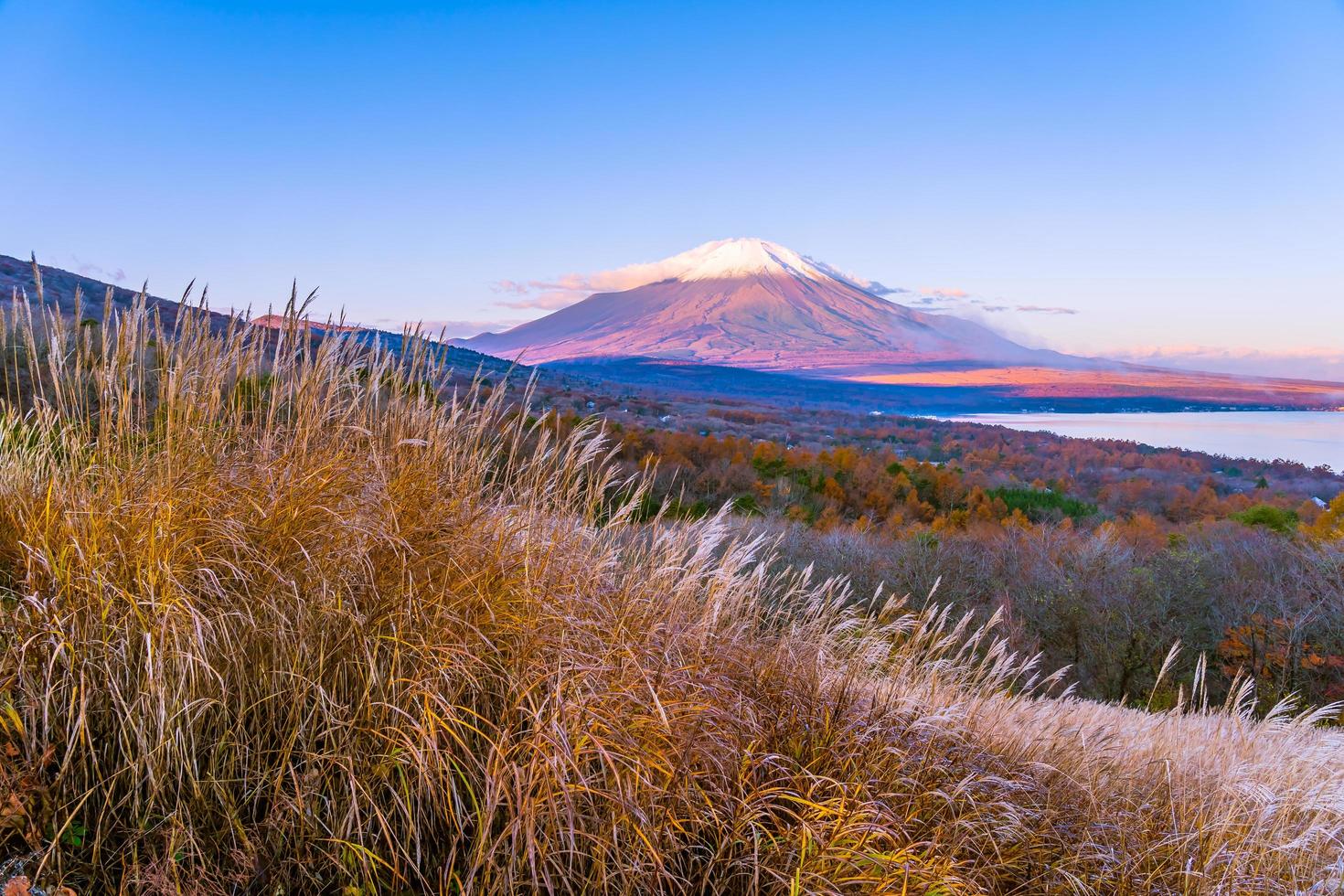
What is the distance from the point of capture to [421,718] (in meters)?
2.46

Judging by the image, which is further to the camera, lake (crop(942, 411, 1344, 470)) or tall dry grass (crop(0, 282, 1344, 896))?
lake (crop(942, 411, 1344, 470))

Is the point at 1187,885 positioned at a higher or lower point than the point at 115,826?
lower

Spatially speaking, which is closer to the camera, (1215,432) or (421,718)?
(421,718)

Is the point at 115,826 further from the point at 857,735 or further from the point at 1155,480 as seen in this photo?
the point at 1155,480

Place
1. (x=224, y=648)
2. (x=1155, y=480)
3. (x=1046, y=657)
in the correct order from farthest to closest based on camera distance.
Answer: (x=1155, y=480), (x=1046, y=657), (x=224, y=648)

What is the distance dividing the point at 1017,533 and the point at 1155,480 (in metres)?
32.0

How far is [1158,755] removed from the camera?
426 centimetres

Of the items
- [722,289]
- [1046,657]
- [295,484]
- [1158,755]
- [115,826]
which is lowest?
[1046,657]

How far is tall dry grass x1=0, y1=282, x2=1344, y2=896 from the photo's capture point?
2.24 meters

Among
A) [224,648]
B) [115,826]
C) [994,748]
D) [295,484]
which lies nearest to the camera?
[115,826]

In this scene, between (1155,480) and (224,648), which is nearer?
(224,648)

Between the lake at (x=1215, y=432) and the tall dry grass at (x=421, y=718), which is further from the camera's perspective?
the lake at (x=1215, y=432)

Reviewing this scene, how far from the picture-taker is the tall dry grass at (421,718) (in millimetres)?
2238

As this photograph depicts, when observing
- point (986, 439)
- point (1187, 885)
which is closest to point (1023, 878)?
point (1187, 885)
